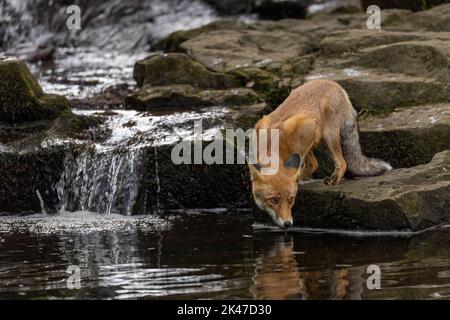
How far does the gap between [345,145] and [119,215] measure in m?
3.26

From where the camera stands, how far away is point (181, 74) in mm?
15414

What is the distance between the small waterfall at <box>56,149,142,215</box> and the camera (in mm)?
12820

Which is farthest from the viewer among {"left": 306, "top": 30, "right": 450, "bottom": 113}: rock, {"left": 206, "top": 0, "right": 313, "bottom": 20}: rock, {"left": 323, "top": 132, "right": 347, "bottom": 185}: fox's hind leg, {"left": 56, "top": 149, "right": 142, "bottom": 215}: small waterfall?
{"left": 206, "top": 0, "right": 313, "bottom": 20}: rock

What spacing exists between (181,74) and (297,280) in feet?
25.2

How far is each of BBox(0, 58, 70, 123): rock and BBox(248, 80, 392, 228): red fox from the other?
14.0 ft

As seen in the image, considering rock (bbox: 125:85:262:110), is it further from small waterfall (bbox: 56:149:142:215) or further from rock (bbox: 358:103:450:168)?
rock (bbox: 358:103:450:168)

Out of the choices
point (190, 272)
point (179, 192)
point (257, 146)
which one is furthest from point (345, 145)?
point (190, 272)

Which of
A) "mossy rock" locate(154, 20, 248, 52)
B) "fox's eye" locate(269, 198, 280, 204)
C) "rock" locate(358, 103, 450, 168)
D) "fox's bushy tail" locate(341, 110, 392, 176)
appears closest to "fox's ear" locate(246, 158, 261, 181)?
"fox's eye" locate(269, 198, 280, 204)

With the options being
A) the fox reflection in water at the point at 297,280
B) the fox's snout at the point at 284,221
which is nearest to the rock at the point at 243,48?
the fox's snout at the point at 284,221

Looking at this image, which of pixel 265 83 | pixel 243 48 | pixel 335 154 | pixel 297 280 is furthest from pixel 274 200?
pixel 243 48

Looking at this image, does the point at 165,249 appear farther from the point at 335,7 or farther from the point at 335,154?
the point at 335,7

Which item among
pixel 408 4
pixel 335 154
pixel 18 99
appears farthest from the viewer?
pixel 408 4

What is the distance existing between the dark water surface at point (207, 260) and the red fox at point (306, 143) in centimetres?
58
